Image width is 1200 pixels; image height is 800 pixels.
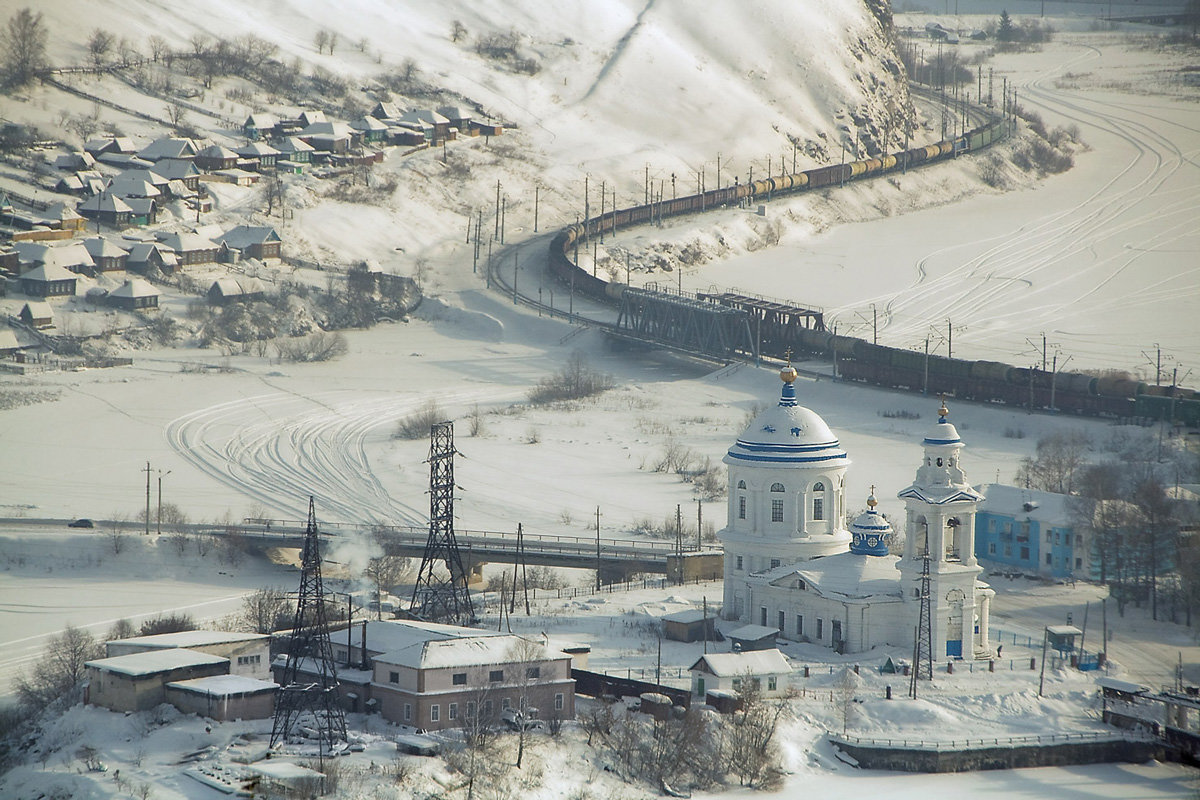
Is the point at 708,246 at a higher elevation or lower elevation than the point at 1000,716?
higher

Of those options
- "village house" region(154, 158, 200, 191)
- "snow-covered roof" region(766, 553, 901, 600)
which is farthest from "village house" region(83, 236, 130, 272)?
"snow-covered roof" region(766, 553, 901, 600)

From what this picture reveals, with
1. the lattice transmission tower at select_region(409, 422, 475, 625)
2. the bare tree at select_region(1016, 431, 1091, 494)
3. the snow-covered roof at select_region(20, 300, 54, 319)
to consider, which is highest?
the snow-covered roof at select_region(20, 300, 54, 319)

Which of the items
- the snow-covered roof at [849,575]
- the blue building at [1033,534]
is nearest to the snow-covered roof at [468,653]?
the snow-covered roof at [849,575]

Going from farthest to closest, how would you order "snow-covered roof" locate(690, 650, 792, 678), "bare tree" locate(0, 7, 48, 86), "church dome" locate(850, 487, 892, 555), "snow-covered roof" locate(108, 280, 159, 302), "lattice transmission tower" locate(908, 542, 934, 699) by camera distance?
"bare tree" locate(0, 7, 48, 86), "snow-covered roof" locate(108, 280, 159, 302), "church dome" locate(850, 487, 892, 555), "lattice transmission tower" locate(908, 542, 934, 699), "snow-covered roof" locate(690, 650, 792, 678)

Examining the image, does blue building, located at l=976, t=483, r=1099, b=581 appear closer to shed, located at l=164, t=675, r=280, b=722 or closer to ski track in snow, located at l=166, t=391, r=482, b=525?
ski track in snow, located at l=166, t=391, r=482, b=525

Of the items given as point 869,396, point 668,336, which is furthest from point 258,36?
point 869,396

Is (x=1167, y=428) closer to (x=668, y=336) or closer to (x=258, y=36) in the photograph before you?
(x=668, y=336)
